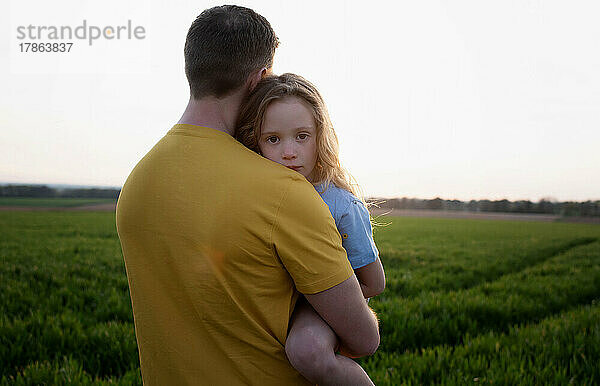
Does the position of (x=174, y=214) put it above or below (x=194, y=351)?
above

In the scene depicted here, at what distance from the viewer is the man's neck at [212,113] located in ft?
5.15

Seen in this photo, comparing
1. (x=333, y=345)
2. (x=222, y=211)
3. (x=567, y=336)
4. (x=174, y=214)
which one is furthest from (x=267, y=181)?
(x=567, y=336)

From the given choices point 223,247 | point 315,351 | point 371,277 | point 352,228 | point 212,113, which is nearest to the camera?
point 223,247

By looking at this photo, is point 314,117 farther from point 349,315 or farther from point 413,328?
point 413,328

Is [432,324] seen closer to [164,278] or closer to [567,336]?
[567,336]

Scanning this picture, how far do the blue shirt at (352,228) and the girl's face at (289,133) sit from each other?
24cm

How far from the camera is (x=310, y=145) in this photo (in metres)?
2.04

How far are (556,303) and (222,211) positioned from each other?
7374 mm

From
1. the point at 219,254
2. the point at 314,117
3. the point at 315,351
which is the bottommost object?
the point at 315,351

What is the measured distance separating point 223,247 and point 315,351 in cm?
50

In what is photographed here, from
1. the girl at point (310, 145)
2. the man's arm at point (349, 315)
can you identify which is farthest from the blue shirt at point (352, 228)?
the man's arm at point (349, 315)

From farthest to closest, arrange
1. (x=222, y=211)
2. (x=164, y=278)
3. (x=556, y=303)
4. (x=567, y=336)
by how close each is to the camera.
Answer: (x=556, y=303) → (x=567, y=336) → (x=164, y=278) → (x=222, y=211)

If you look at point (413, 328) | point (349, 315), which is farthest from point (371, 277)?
point (413, 328)

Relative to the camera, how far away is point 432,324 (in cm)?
522
